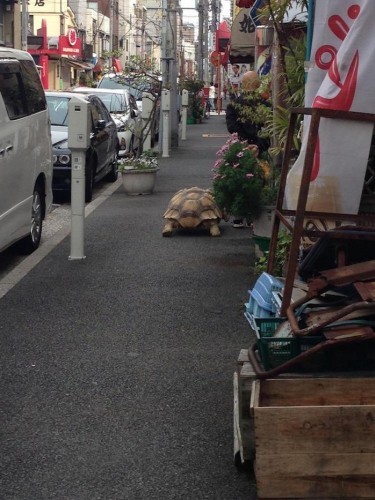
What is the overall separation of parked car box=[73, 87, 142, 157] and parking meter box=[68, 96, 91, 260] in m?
9.71

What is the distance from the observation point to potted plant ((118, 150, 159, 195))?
50.4 feet

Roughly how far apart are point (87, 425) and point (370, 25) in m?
2.54

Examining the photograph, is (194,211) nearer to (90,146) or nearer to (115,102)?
(90,146)

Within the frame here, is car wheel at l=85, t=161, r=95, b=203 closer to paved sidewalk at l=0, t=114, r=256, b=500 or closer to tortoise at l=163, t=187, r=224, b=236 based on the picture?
tortoise at l=163, t=187, r=224, b=236

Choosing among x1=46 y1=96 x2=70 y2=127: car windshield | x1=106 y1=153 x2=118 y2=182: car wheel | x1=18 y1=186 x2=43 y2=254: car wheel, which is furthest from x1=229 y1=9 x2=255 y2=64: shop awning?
x1=18 y1=186 x2=43 y2=254: car wheel

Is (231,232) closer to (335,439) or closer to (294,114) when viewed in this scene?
(294,114)

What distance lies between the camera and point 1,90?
28.9ft

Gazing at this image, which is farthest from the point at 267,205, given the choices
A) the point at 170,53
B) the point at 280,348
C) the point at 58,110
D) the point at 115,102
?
the point at 170,53

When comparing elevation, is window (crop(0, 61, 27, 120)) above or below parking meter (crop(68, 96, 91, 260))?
above

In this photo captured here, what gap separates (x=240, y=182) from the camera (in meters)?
9.44

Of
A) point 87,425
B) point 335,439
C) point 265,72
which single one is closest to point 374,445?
point 335,439

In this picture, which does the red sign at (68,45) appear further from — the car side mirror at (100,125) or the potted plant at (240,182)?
the potted plant at (240,182)

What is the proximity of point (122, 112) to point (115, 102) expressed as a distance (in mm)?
526

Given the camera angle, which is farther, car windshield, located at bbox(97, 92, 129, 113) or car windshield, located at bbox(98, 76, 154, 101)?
car windshield, located at bbox(97, 92, 129, 113)
